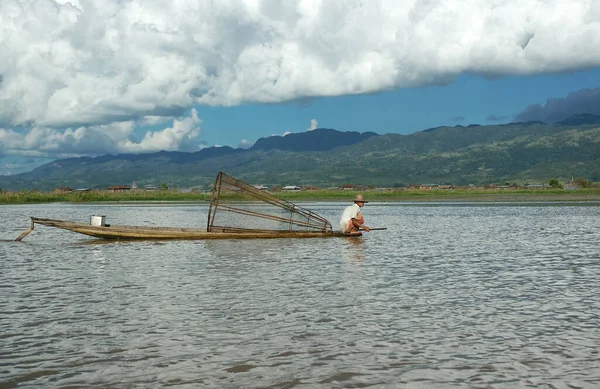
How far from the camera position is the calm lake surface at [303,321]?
9.19 metres

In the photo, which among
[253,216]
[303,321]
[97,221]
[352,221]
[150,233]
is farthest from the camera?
[253,216]

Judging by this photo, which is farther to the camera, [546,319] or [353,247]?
[353,247]

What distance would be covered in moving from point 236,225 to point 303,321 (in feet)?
66.7

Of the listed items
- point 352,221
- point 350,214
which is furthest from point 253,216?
point 352,221

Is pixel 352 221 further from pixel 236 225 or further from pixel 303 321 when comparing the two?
pixel 303 321

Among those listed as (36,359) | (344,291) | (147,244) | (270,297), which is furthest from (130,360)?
(147,244)

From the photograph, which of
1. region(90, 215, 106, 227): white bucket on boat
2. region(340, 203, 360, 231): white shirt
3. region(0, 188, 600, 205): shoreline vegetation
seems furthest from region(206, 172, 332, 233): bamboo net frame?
region(0, 188, 600, 205): shoreline vegetation

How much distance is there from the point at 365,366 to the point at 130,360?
368 cm

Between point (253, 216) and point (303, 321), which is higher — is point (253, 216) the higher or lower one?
the higher one

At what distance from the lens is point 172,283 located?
1753 centimetres

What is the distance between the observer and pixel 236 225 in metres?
32.6

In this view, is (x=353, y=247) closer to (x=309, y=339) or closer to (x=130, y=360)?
(x=309, y=339)

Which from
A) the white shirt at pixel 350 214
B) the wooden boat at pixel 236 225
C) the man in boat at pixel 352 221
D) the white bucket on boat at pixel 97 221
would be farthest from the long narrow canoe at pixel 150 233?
the white shirt at pixel 350 214

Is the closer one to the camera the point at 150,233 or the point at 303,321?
the point at 303,321
